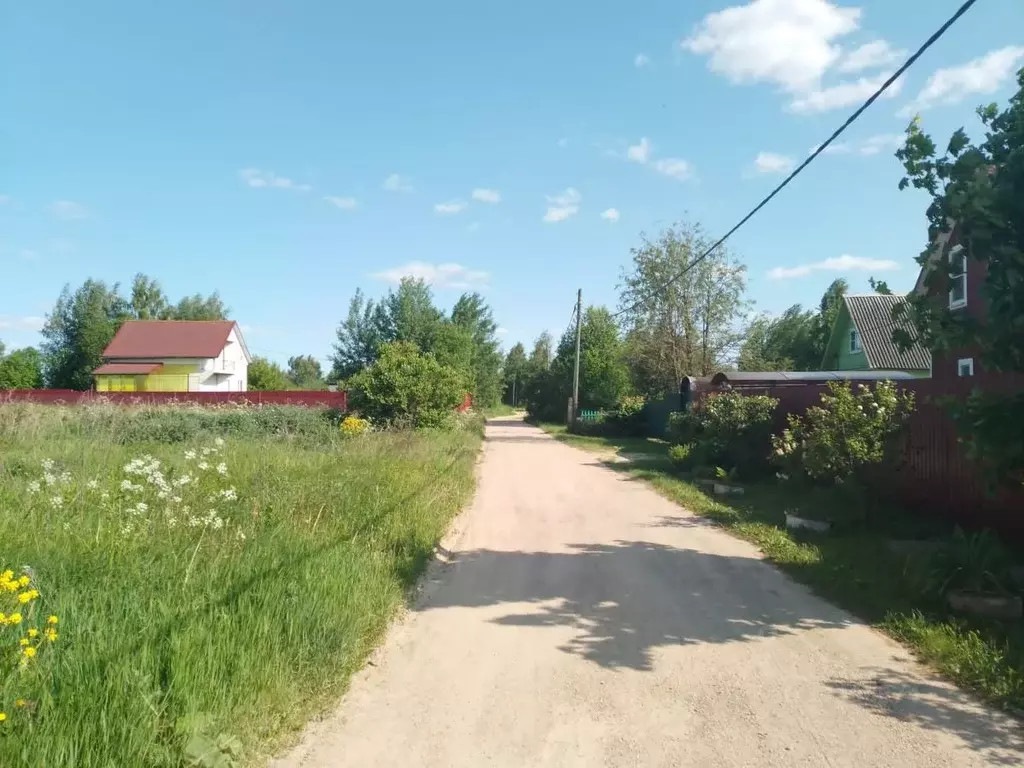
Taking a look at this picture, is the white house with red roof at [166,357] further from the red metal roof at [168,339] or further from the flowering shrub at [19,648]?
the flowering shrub at [19,648]

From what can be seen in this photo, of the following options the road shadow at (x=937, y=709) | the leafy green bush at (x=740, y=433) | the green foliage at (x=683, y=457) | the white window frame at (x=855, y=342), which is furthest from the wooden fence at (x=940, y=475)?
the white window frame at (x=855, y=342)

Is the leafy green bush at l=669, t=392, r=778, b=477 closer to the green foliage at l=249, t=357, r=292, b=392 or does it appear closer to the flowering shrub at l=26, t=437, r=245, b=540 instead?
the flowering shrub at l=26, t=437, r=245, b=540

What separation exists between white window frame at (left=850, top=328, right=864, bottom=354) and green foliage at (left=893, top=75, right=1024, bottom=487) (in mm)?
25915

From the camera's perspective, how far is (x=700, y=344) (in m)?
36.8

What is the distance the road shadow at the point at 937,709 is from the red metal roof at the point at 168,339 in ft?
185

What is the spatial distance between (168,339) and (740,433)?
170ft

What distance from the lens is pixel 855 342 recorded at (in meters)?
31.6

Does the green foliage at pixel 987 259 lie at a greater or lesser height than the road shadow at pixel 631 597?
greater

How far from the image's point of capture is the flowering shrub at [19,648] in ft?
10.5

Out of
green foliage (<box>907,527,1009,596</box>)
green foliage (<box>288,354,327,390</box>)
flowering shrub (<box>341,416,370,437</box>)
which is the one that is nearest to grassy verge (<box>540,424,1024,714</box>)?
green foliage (<box>907,527,1009,596</box>)

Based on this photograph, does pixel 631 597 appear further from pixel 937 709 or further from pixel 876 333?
pixel 876 333

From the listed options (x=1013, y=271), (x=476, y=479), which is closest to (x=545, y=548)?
(x=1013, y=271)

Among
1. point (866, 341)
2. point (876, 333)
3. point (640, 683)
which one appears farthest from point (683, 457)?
point (876, 333)

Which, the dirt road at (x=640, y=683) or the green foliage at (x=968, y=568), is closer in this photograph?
the dirt road at (x=640, y=683)
